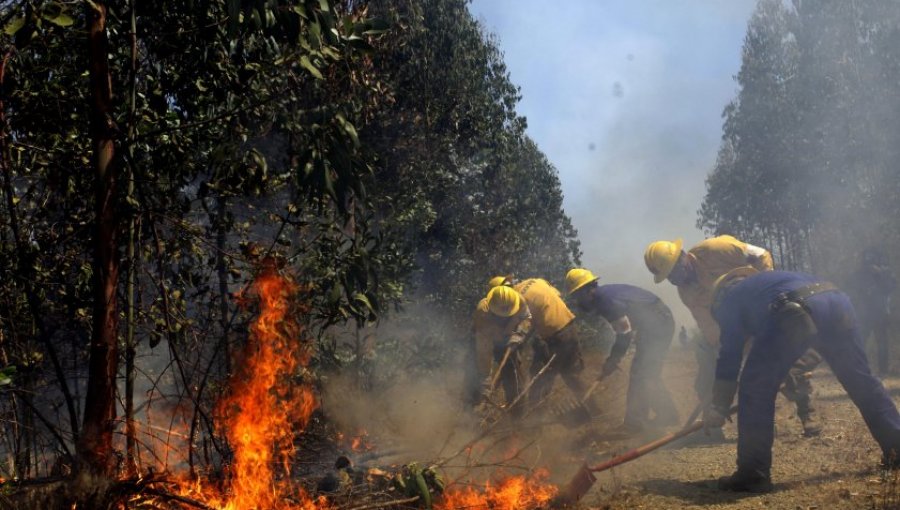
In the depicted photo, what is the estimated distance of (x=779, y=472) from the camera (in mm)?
5578

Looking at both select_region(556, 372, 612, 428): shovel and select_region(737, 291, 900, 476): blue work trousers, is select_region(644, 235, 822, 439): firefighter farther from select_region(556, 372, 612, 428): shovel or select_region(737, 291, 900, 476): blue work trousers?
select_region(737, 291, 900, 476): blue work trousers

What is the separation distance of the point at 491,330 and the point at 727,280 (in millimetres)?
3280

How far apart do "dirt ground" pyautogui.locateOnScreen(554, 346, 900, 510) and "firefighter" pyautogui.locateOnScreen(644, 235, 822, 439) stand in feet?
1.17

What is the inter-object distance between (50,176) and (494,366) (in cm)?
599

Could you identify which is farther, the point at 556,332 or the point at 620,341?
the point at 556,332

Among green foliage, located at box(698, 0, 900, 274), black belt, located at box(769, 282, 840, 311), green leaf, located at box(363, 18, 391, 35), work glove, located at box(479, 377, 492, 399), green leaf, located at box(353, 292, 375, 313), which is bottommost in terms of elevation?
black belt, located at box(769, 282, 840, 311)

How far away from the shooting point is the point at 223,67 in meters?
4.59

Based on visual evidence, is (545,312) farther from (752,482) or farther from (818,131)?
(818,131)

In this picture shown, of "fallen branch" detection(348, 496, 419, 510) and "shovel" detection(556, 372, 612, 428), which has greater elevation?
"shovel" detection(556, 372, 612, 428)

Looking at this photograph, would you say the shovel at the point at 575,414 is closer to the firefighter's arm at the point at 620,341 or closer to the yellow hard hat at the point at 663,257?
the firefighter's arm at the point at 620,341

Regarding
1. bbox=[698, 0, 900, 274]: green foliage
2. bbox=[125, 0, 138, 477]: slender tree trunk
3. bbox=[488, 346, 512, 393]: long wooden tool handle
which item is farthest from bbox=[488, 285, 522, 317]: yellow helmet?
bbox=[698, 0, 900, 274]: green foliage

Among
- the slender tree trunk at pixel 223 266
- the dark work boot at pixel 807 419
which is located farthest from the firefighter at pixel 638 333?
the slender tree trunk at pixel 223 266

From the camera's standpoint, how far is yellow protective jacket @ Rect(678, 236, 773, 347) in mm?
7270

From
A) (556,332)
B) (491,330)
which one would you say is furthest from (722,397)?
(491,330)
